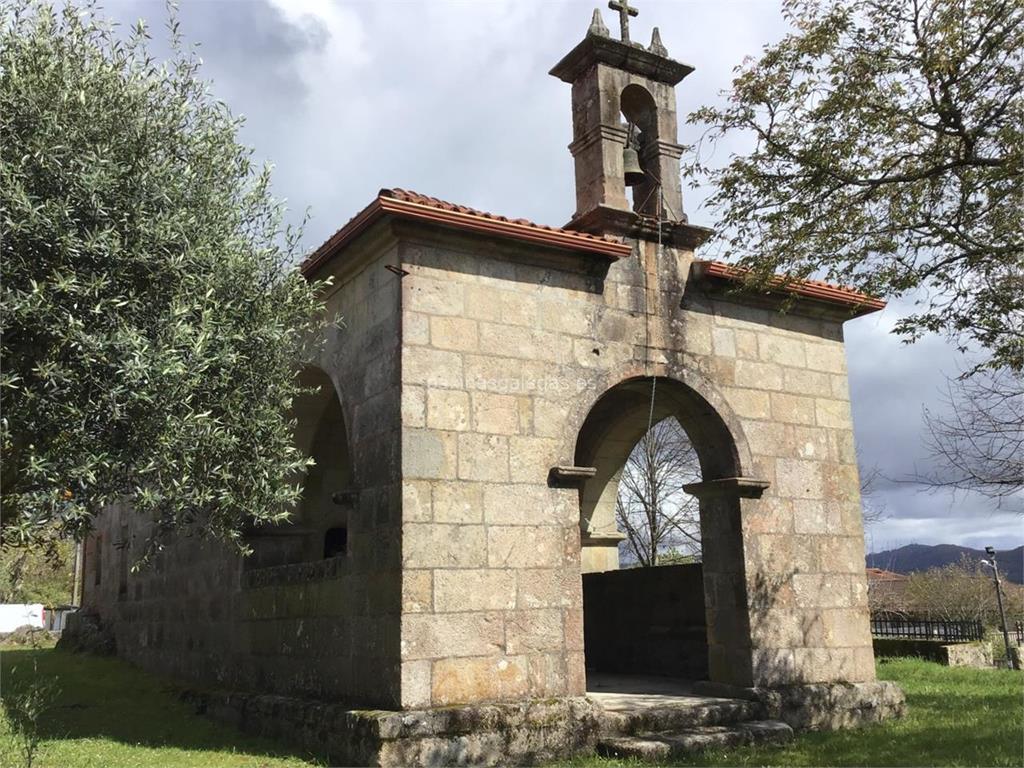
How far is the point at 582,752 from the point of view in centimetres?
743

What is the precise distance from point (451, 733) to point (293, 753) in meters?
1.60

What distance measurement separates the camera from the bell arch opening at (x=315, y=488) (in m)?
10.1

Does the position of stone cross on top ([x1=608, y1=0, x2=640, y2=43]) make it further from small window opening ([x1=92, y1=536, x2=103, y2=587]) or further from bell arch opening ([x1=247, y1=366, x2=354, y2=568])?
small window opening ([x1=92, y1=536, x2=103, y2=587])

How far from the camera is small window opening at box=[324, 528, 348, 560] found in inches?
427

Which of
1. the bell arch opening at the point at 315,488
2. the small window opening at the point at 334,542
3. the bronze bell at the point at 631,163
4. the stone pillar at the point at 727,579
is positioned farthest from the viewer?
the small window opening at the point at 334,542

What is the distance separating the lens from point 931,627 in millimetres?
21656

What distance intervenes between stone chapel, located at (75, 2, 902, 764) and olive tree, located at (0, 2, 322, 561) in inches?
41.2

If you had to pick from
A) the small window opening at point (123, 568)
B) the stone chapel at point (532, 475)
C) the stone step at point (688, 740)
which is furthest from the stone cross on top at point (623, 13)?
the small window opening at point (123, 568)

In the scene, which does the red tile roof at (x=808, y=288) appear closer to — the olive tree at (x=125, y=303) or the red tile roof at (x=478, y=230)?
the red tile roof at (x=478, y=230)

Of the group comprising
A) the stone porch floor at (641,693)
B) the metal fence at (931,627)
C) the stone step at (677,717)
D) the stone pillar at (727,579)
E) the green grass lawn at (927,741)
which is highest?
the stone pillar at (727,579)

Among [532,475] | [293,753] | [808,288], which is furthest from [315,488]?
[808,288]

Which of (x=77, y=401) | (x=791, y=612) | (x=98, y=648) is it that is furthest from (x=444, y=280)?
(x=98, y=648)

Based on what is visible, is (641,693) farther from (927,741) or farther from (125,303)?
(125,303)

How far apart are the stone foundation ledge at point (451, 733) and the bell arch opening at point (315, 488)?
242 cm
